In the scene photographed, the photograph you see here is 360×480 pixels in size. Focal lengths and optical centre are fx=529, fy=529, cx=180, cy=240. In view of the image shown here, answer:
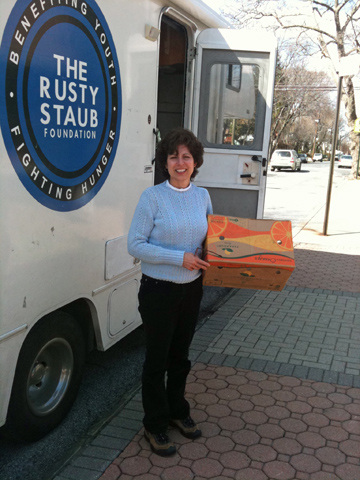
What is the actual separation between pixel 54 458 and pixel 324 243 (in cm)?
734

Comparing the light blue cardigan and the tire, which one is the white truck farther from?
Result: the light blue cardigan

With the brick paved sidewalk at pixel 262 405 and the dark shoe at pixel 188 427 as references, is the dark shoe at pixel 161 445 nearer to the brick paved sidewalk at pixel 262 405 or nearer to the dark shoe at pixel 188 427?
the brick paved sidewalk at pixel 262 405

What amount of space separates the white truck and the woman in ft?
1.52

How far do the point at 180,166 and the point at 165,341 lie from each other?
92cm

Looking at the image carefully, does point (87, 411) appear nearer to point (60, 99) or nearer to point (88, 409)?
point (88, 409)

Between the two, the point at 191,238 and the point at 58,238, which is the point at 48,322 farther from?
the point at 191,238

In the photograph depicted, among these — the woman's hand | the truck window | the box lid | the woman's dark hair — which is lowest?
the woman's hand

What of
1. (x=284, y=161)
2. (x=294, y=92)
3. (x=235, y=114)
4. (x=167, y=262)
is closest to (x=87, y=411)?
(x=167, y=262)

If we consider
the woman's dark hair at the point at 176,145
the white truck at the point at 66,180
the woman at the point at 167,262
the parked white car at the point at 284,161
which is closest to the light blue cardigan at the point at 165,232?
the woman at the point at 167,262

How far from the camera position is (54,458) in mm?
2852

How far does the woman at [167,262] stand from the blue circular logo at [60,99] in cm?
47

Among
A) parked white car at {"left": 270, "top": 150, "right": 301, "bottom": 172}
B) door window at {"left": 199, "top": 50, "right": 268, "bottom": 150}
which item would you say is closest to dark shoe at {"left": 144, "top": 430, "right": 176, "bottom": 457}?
door window at {"left": 199, "top": 50, "right": 268, "bottom": 150}

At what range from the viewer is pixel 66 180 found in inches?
112

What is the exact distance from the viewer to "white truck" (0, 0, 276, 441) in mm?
2441
